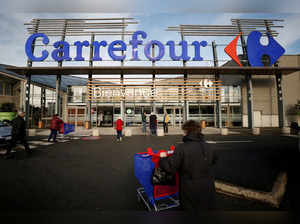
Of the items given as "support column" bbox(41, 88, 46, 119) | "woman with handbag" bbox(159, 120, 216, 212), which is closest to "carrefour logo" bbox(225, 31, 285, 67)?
"woman with handbag" bbox(159, 120, 216, 212)

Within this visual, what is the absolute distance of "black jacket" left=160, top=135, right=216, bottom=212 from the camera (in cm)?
173

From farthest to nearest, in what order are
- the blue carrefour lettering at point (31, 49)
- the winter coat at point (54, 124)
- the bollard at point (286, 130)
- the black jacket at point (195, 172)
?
the blue carrefour lettering at point (31, 49), the bollard at point (286, 130), the winter coat at point (54, 124), the black jacket at point (195, 172)

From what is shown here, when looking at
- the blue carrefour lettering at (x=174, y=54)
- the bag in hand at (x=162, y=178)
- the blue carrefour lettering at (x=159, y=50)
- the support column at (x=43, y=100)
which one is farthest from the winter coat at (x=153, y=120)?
the support column at (x=43, y=100)

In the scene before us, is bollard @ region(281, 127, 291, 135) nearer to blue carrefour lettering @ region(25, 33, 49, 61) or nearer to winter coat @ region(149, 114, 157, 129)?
winter coat @ region(149, 114, 157, 129)

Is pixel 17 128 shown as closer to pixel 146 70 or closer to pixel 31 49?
pixel 146 70

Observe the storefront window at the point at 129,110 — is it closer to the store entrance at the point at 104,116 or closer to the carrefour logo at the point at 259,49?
the store entrance at the point at 104,116

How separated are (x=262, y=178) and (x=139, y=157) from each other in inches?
141

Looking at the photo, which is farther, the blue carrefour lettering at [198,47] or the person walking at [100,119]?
the person walking at [100,119]

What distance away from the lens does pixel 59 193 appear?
2.96 metres

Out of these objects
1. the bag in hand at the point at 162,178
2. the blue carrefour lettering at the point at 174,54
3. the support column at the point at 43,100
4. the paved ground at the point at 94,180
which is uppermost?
the blue carrefour lettering at the point at 174,54

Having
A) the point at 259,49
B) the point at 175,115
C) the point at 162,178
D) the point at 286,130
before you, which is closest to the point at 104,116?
the point at 175,115

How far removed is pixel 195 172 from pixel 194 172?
1cm

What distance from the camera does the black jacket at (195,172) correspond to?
1732 millimetres

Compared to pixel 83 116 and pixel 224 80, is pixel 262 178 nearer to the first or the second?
pixel 83 116
